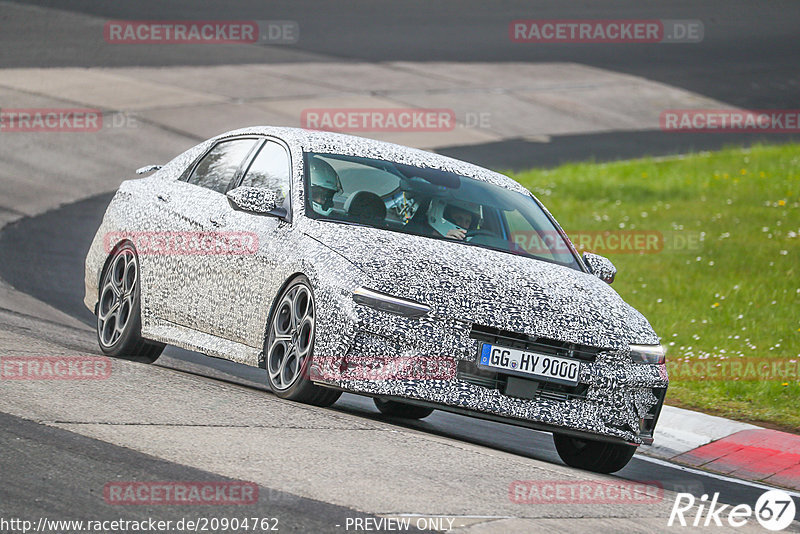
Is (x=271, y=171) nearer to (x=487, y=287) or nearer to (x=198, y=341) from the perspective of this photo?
(x=198, y=341)

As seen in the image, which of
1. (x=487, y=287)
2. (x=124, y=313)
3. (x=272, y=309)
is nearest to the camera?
(x=487, y=287)

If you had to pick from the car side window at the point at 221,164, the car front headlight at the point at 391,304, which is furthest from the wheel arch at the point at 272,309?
the car side window at the point at 221,164

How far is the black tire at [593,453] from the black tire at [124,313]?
115 inches

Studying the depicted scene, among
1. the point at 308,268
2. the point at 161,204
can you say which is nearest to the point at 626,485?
the point at 308,268

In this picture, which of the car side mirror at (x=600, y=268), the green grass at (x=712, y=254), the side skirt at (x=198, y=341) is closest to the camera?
the side skirt at (x=198, y=341)

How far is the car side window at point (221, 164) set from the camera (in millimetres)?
8906

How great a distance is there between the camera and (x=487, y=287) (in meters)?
7.28

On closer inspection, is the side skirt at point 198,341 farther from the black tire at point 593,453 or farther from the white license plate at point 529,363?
the black tire at point 593,453

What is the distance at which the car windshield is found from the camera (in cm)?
807

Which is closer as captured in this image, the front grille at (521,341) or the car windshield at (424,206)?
the front grille at (521,341)

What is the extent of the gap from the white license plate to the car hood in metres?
0.12

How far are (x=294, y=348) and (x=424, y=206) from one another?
1346mm

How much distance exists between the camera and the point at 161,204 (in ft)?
30.1

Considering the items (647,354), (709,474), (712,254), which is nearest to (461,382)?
(647,354)
